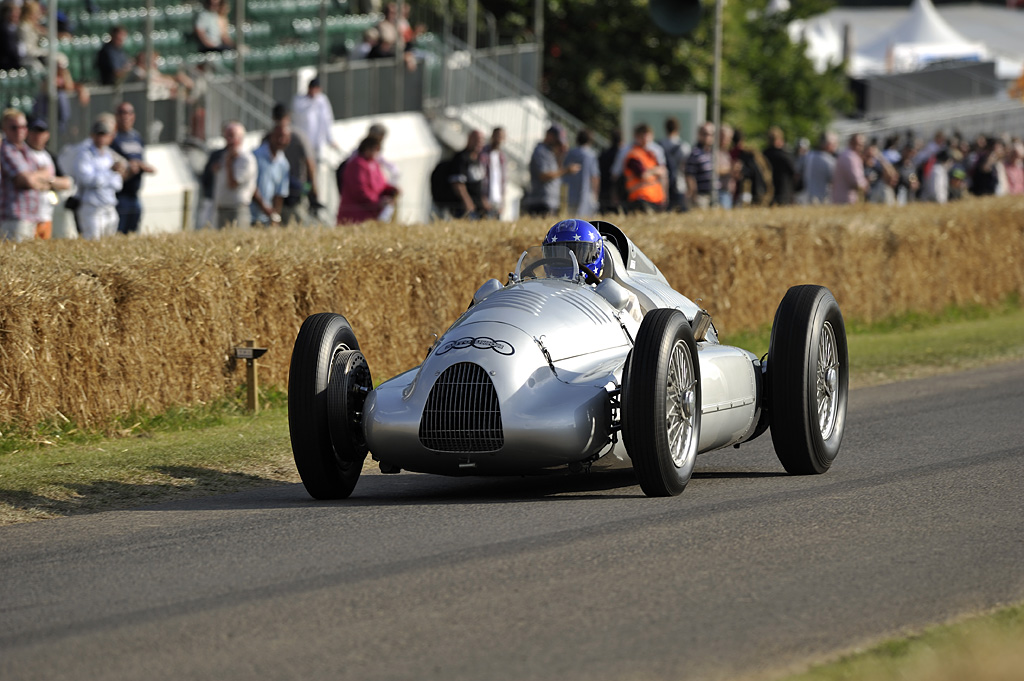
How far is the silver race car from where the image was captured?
7.45 meters

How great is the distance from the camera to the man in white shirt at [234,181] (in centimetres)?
1623

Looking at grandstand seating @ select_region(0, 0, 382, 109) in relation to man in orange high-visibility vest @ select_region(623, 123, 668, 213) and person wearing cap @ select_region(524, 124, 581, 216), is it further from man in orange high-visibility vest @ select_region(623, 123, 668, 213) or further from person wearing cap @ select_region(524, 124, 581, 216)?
man in orange high-visibility vest @ select_region(623, 123, 668, 213)

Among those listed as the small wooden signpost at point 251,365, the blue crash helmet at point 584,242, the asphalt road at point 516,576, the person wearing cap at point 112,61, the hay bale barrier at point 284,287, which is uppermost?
the person wearing cap at point 112,61

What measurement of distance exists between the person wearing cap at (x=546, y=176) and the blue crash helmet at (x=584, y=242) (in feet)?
35.7

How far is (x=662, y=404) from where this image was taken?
24.1 feet

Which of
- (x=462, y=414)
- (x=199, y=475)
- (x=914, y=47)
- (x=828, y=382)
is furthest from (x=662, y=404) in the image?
(x=914, y=47)

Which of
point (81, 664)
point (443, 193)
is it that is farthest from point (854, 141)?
point (81, 664)

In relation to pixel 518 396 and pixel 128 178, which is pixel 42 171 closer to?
pixel 128 178

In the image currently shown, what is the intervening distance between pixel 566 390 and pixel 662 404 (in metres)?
0.50

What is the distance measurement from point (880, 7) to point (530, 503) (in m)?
77.2

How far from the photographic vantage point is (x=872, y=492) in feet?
25.9

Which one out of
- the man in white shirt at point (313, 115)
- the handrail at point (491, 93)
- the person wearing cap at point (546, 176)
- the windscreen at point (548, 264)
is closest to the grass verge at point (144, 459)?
the windscreen at point (548, 264)

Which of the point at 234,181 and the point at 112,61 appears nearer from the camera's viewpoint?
the point at 234,181

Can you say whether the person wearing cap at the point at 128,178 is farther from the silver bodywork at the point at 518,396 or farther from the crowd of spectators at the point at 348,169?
the silver bodywork at the point at 518,396
